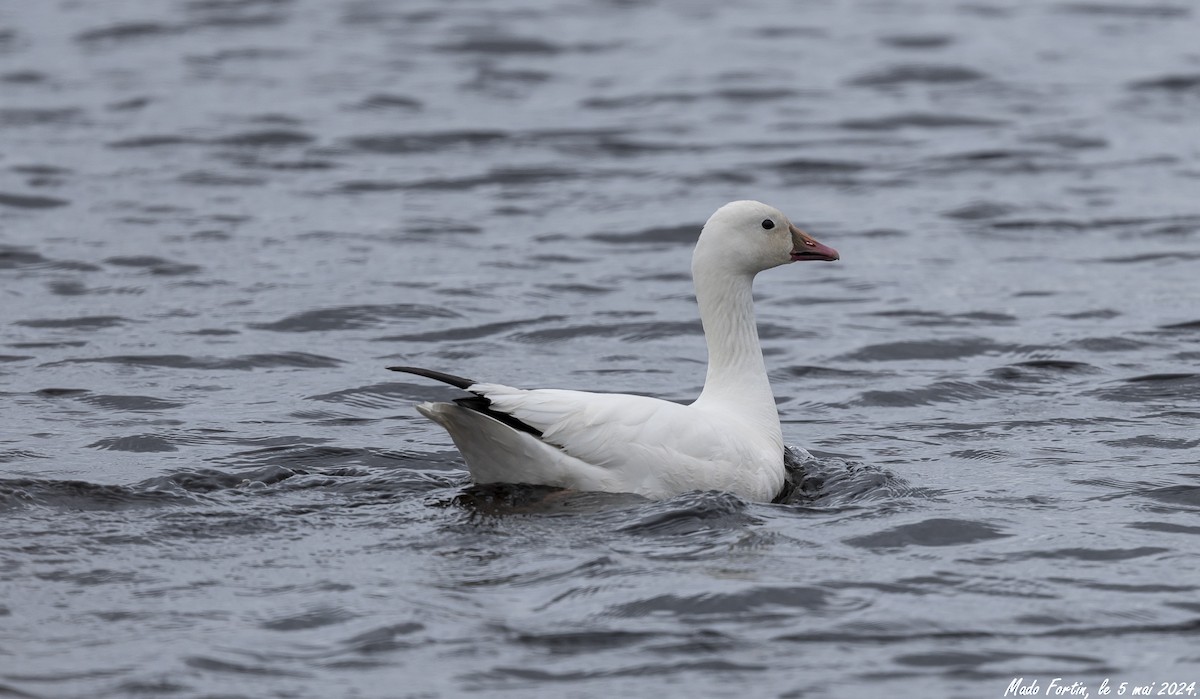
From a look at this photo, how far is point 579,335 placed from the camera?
12617 mm

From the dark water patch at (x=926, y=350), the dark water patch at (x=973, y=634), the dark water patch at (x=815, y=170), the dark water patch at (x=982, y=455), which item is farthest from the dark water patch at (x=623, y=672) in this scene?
the dark water patch at (x=815, y=170)

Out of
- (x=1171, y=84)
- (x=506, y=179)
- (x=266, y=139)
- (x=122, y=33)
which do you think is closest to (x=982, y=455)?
(x=506, y=179)

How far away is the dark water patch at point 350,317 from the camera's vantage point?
41.3ft

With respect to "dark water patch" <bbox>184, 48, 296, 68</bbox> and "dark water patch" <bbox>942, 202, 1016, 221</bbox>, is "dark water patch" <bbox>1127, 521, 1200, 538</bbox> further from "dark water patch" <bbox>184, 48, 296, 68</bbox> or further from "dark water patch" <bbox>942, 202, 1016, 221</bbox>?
"dark water patch" <bbox>184, 48, 296, 68</bbox>

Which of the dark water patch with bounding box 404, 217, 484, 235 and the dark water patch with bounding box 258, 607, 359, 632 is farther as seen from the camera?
the dark water patch with bounding box 404, 217, 484, 235

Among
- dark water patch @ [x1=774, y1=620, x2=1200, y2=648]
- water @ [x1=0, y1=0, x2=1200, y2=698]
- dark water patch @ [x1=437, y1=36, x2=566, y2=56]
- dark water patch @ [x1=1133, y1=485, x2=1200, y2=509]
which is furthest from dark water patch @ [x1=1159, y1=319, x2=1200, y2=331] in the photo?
dark water patch @ [x1=437, y1=36, x2=566, y2=56]

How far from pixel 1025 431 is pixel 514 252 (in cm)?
613

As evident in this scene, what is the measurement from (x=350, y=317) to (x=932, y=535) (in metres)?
6.10

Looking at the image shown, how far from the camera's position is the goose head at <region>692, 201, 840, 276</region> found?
906cm

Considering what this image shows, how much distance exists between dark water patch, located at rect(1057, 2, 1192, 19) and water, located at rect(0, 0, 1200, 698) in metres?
0.14

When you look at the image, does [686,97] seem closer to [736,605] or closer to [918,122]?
[918,122]

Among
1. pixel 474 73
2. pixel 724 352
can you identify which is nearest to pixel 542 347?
pixel 724 352

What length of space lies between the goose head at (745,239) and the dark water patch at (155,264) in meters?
6.26

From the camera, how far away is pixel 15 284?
13578mm
